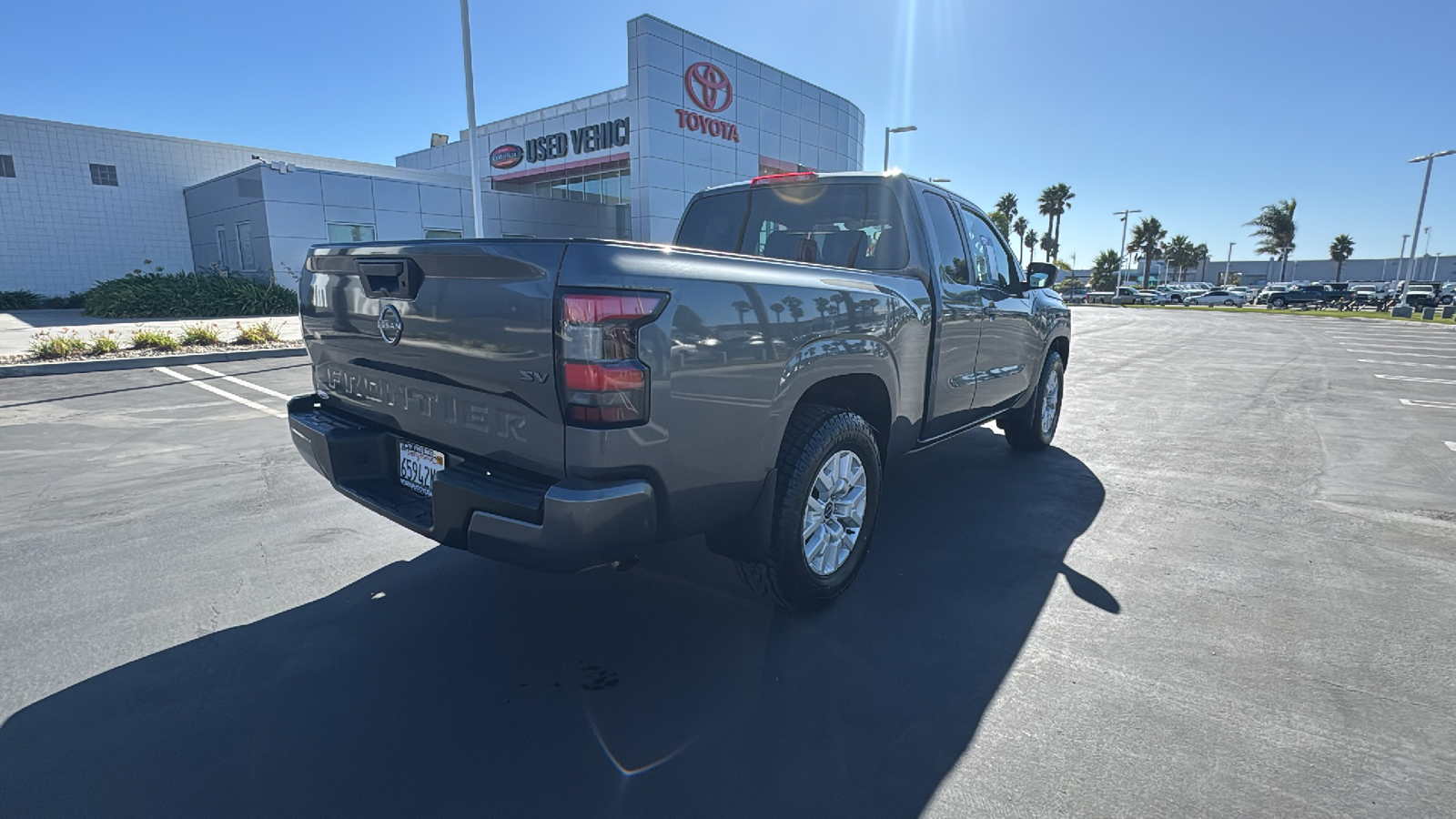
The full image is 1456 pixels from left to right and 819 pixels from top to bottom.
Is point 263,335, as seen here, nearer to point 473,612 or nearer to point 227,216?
point 473,612

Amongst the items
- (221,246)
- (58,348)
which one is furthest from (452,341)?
(221,246)

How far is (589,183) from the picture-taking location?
2961 cm

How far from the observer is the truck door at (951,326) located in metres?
3.88

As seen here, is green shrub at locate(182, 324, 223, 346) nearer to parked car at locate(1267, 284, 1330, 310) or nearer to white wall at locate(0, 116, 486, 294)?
white wall at locate(0, 116, 486, 294)

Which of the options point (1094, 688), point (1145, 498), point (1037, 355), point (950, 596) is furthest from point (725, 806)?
point (1037, 355)

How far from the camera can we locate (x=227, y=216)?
2248 cm

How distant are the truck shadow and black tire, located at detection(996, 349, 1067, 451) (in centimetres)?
241

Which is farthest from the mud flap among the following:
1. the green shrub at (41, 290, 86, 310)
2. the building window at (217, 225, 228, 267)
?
the green shrub at (41, 290, 86, 310)

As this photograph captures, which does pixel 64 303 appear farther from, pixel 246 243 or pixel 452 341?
pixel 452 341

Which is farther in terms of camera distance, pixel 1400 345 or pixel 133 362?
pixel 1400 345

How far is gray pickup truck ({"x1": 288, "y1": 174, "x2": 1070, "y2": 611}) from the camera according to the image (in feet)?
6.96

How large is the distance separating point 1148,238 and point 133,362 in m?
90.7

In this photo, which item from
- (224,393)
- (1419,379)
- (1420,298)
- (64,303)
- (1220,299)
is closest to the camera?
(224,393)

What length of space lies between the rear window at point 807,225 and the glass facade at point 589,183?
923 inches
